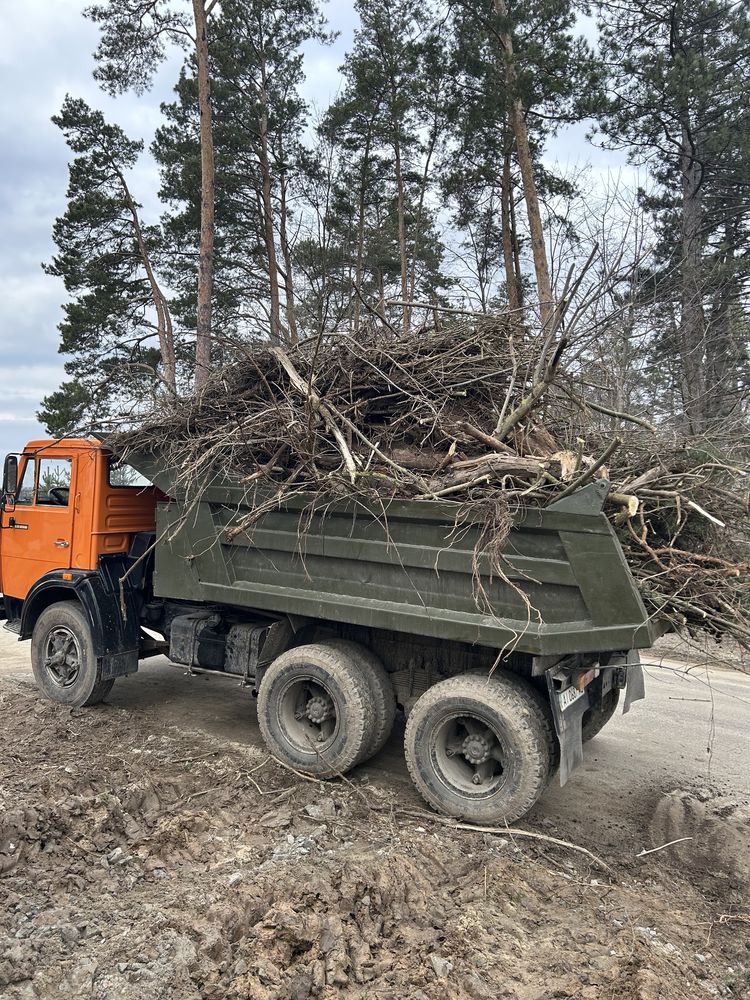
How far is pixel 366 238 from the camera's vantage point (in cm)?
1555

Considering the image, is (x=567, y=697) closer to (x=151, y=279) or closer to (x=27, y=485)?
(x=27, y=485)

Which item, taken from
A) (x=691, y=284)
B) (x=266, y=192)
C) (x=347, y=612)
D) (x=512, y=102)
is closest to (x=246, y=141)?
(x=266, y=192)

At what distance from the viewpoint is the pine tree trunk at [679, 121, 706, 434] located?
32.8ft

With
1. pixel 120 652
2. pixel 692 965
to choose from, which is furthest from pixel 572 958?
pixel 120 652

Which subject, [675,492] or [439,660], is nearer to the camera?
[675,492]

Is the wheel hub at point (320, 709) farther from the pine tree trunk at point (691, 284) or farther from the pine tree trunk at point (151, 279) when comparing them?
the pine tree trunk at point (151, 279)

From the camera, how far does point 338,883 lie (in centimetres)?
323

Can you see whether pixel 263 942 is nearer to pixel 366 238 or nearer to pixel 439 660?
pixel 439 660

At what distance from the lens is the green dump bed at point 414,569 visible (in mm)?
3561

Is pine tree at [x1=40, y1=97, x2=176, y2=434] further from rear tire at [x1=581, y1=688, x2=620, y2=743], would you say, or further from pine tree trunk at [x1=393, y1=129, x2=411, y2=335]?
rear tire at [x1=581, y1=688, x2=620, y2=743]

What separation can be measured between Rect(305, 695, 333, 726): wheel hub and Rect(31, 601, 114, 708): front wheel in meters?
2.07

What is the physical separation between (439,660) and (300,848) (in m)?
1.45

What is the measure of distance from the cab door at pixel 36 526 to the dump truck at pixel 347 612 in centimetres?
2

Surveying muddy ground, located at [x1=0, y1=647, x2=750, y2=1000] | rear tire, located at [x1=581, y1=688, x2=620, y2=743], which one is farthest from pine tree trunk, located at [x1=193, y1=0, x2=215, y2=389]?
rear tire, located at [x1=581, y1=688, x2=620, y2=743]
